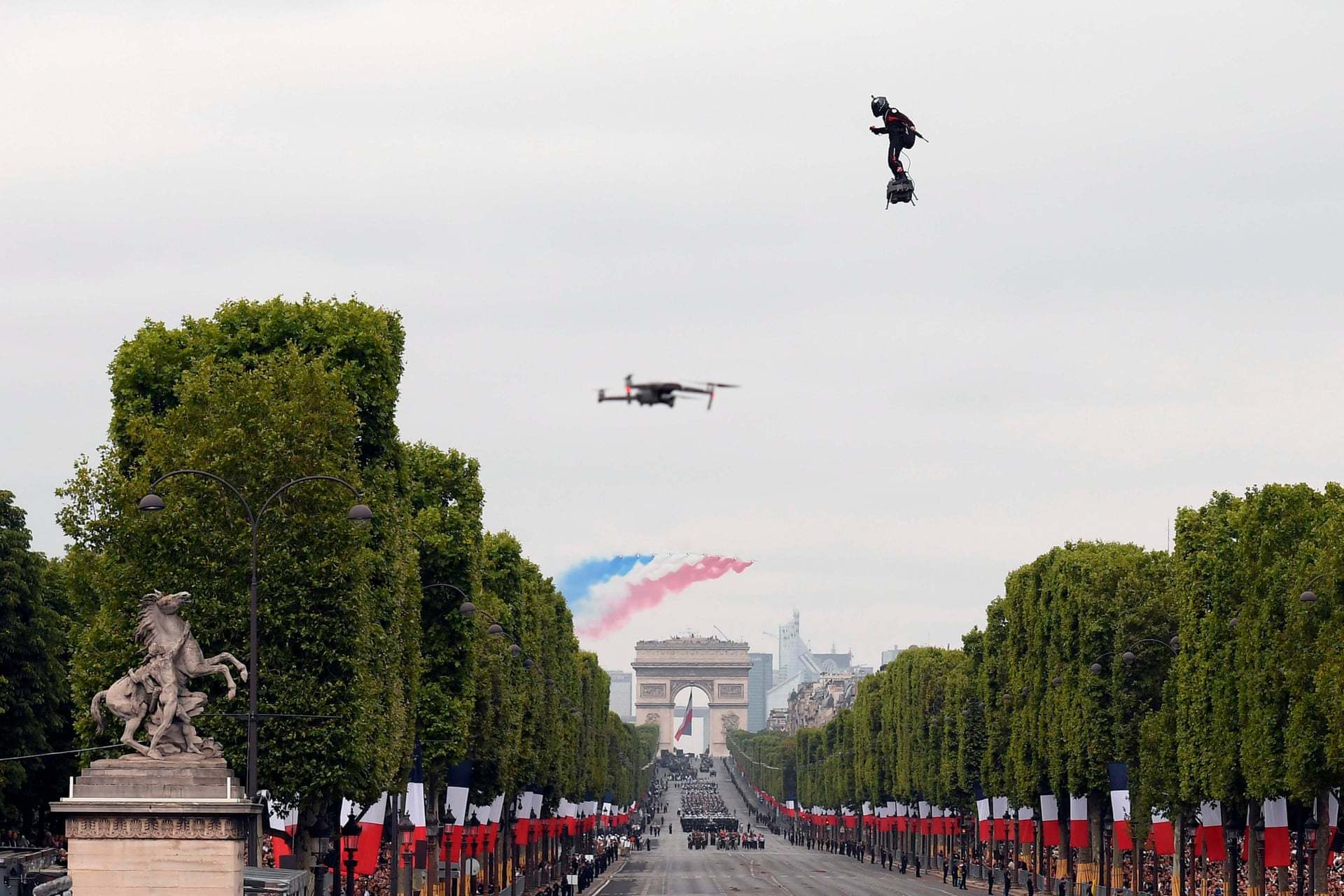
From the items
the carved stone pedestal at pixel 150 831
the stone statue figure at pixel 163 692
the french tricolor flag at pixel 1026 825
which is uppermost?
the stone statue figure at pixel 163 692

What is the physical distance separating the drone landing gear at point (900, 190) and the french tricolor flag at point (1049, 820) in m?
76.0

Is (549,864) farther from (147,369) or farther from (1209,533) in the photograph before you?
(147,369)

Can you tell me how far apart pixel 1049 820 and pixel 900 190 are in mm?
83045

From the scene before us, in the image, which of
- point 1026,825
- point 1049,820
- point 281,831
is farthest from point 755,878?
point 281,831

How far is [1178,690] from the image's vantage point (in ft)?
275

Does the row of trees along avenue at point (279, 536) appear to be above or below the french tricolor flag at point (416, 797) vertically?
above

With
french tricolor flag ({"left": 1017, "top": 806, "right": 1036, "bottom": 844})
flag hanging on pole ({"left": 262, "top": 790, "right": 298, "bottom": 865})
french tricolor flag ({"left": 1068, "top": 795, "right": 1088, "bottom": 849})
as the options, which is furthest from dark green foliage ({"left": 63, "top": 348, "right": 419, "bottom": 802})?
french tricolor flag ({"left": 1017, "top": 806, "right": 1036, "bottom": 844})

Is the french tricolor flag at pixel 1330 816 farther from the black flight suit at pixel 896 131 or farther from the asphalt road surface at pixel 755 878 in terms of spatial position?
the black flight suit at pixel 896 131

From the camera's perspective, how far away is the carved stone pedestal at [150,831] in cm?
4159

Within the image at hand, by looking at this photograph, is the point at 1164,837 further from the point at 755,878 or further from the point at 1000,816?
the point at 755,878

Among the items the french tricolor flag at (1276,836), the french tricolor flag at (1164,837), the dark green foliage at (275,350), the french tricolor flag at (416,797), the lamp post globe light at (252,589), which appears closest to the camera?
the lamp post globe light at (252,589)

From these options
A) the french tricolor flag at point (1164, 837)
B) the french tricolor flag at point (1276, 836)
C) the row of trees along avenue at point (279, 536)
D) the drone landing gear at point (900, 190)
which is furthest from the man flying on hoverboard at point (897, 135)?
the french tricolor flag at point (1164, 837)

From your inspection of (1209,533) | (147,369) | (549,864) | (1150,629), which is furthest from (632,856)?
(147,369)

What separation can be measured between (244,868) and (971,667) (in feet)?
328
